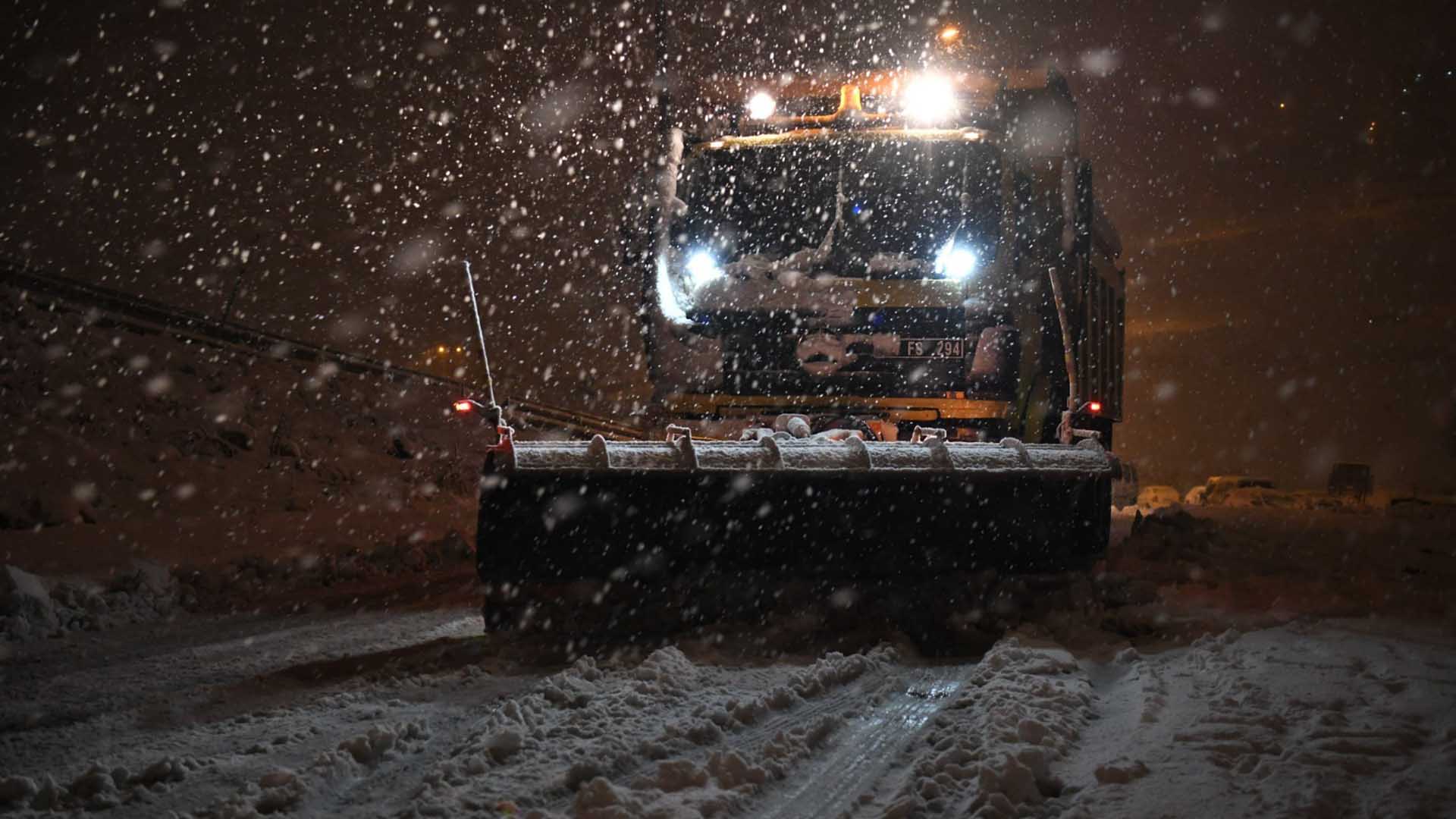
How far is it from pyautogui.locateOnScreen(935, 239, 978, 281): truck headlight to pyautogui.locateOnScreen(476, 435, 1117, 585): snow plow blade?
1.50 meters

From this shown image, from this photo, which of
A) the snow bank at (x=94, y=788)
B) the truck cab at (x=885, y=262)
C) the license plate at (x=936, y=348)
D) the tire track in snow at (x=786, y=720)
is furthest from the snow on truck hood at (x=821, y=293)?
the snow bank at (x=94, y=788)

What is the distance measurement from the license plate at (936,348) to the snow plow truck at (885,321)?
15mm

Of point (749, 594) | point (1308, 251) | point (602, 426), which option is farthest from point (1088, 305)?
point (1308, 251)

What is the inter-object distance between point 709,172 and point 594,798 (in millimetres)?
4964

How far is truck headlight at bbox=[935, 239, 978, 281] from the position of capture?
561cm

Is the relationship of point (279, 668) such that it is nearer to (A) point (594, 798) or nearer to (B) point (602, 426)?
(A) point (594, 798)

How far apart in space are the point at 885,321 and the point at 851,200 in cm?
92

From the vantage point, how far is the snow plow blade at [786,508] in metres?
3.96

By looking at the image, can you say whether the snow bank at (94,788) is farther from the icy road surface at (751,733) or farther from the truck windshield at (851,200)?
the truck windshield at (851,200)

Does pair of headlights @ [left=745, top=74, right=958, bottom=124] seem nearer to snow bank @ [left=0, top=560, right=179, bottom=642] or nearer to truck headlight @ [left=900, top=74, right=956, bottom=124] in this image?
truck headlight @ [left=900, top=74, right=956, bottom=124]

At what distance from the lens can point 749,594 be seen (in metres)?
4.11

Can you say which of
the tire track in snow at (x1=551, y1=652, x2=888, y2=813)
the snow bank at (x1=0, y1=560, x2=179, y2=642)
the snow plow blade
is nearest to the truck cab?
the snow plow blade

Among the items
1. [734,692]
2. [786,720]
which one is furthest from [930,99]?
[786,720]

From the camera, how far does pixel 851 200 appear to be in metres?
5.98
